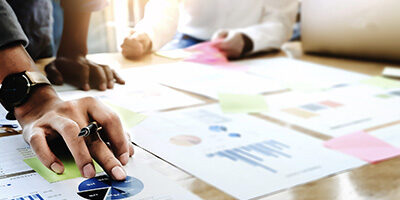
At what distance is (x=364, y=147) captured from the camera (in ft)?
1.88

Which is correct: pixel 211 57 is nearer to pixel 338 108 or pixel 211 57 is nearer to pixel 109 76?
pixel 338 108

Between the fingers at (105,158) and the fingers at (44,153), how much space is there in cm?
3

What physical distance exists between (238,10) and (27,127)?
1.07m

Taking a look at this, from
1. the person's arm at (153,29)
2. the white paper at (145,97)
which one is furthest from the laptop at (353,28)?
the person's arm at (153,29)

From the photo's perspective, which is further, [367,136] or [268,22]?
[268,22]

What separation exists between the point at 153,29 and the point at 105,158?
0.16 m

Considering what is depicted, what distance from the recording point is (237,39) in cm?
120

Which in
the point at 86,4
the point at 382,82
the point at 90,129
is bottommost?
the point at 382,82

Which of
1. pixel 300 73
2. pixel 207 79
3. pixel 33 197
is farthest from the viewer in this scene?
pixel 300 73

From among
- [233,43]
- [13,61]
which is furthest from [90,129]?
[233,43]

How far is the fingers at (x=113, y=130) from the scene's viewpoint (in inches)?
17.9

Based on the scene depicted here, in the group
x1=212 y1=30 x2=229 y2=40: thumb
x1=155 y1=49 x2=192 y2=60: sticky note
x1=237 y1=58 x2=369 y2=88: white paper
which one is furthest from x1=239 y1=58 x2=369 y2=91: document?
x1=155 y1=49 x2=192 y2=60: sticky note

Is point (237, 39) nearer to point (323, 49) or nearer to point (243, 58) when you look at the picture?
point (243, 58)

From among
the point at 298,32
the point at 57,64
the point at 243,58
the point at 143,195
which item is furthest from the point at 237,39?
the point at 143,195
